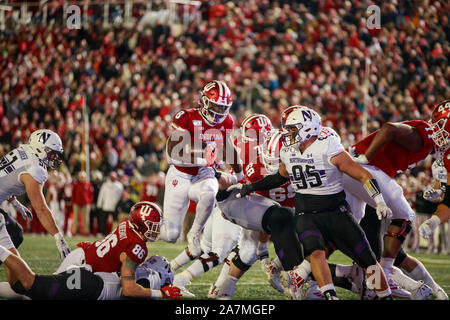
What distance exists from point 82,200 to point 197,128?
7.57 m

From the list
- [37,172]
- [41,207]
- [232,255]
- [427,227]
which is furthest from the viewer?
[232,255]

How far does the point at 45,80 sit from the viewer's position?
16.5 m

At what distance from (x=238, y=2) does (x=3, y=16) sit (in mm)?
6323

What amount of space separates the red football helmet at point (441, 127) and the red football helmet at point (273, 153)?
1308 millimetres

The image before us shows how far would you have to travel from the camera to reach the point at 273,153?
Result: 20.3 feet

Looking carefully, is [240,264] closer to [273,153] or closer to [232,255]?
[232,255]

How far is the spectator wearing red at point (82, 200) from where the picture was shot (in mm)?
13977

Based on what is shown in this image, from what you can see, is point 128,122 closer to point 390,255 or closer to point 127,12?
point 127,12

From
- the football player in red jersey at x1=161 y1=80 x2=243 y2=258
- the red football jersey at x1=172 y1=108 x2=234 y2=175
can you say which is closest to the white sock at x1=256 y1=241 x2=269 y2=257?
the football player in red jersey at x1=161 y1=80 x2=243 y2=258

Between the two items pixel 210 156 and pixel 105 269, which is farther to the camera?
pixel 210 156

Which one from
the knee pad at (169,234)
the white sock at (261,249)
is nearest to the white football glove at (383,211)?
the white sock at (261,249)

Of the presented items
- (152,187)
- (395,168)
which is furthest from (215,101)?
(152,187)

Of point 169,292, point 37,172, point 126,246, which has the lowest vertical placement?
point 169,292
